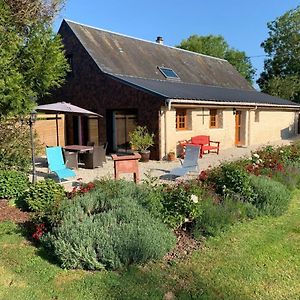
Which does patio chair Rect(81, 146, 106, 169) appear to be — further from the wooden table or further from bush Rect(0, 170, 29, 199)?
bush Rect(0, 170, 29, 199)

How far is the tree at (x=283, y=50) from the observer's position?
3559 cm

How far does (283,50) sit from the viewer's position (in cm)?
3709

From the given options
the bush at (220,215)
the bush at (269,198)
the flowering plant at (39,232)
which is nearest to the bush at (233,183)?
the bush at (269,198)

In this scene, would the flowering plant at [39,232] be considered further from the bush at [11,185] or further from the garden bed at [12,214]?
the bush at [11,185]

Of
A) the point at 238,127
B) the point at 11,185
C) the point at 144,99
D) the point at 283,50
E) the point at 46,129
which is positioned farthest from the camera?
the point at 283,50

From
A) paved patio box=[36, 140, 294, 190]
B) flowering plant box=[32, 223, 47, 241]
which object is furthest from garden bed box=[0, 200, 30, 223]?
paved patio box=[36, 140, 294, 190]

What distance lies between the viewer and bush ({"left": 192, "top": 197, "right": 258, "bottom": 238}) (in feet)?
15.7

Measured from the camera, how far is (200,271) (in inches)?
150

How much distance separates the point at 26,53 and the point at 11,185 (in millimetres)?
2923

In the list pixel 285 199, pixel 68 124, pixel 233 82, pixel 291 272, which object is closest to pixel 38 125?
pixel 68 124

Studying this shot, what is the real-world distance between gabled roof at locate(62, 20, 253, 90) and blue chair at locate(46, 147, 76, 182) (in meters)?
6.41

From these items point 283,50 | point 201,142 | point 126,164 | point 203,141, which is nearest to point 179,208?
point 126,164

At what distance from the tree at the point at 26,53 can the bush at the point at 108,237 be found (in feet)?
10.5

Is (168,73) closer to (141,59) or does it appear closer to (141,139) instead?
(141,59)
